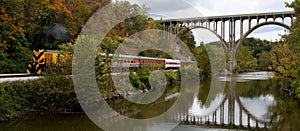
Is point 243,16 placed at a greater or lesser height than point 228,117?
greater

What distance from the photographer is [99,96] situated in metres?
16.3

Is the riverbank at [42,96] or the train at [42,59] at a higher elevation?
the train at [42,59]

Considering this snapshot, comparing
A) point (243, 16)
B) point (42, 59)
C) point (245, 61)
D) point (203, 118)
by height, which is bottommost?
Result: point (203, 118)

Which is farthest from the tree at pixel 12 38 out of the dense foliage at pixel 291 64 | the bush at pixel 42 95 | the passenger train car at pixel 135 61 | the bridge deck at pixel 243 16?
the bridge deck at pixel 243 16

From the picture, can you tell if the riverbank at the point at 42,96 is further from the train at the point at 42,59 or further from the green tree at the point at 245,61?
the green tree at the point at 245,61

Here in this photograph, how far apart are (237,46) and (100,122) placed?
43.6 meters

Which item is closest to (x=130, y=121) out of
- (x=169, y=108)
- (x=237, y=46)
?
(x=169, y=108)

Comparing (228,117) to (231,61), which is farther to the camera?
(231,61)

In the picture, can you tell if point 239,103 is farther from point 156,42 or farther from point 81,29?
point 156,42

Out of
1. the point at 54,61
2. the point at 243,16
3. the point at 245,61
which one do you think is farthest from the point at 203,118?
the point at 245,61

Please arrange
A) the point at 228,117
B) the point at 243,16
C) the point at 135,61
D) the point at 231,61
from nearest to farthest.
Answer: the point at 228,117
the point at 135,61
the point at 243,16
the point at 231,61

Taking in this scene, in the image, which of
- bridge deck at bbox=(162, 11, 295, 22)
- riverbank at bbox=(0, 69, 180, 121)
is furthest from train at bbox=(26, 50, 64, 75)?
bridge deck at bbox=(162, 11, 295, 22)

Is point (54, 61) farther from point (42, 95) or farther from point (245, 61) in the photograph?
point (245, 61)

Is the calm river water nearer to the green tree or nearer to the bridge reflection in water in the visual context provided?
the bridge reflection in water
